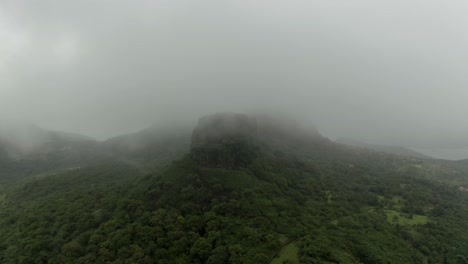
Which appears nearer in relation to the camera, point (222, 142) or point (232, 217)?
point (232, 217)

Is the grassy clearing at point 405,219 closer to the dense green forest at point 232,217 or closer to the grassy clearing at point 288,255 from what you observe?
the dense green forest at point 232,217

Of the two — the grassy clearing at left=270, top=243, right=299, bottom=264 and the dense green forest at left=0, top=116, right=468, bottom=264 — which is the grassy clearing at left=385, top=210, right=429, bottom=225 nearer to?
the dense green forest at left=0, top=116, right=468, bottom=264

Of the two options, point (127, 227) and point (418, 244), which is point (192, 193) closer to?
point (127, 227)

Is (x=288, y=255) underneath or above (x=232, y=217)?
underneath

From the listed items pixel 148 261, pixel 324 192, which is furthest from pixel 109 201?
pixel 324 192

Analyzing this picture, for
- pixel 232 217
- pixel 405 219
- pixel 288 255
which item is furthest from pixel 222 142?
pixel 405 219

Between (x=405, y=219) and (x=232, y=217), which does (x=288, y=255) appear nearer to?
(x=232, y=217)

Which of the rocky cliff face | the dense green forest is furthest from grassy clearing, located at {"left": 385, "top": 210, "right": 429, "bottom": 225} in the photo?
the rocky cliff face
